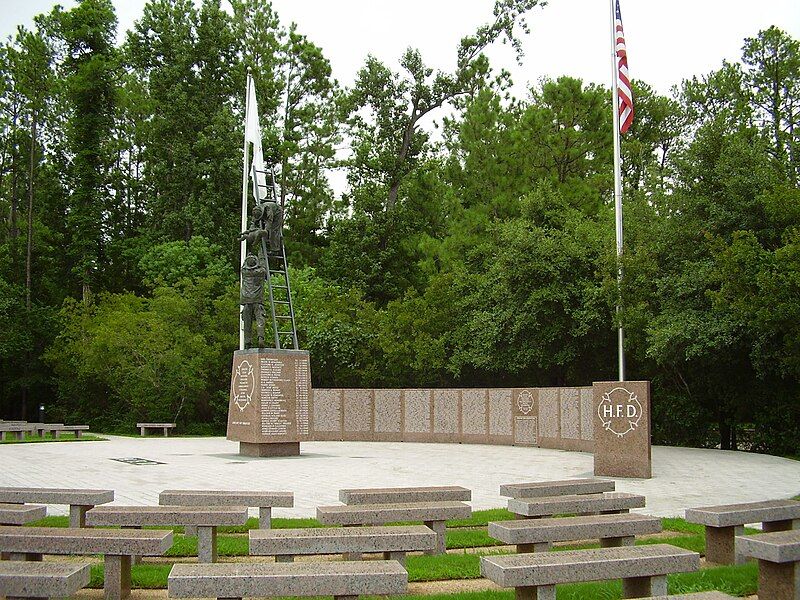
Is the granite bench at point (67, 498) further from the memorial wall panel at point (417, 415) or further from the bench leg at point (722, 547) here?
the memorial wall panel at point (417, 415)

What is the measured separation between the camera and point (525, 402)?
69.6 feet

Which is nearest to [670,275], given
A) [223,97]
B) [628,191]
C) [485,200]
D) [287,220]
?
[628,191]

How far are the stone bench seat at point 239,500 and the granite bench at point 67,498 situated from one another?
1.89ft

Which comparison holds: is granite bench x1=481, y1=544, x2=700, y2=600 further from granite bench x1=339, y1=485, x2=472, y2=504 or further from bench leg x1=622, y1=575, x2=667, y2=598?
granite bench x1=339, y1=485, x2=472, y2=504

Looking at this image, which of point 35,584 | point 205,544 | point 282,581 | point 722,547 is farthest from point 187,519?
point 722,547

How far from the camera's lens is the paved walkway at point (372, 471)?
36.7 ft

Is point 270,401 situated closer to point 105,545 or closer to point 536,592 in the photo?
point 105,545

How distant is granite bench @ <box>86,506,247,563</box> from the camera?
20.5 ft

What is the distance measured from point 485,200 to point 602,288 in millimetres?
12851

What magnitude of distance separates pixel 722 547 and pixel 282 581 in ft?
13.0

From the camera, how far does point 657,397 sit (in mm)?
22547

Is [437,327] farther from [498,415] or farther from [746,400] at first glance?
[746,400]

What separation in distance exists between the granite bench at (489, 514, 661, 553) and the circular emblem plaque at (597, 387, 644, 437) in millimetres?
7209

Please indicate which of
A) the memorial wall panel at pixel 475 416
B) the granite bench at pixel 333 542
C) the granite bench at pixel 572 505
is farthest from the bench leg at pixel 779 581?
the memorial wall panel at pixel 475 416
